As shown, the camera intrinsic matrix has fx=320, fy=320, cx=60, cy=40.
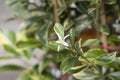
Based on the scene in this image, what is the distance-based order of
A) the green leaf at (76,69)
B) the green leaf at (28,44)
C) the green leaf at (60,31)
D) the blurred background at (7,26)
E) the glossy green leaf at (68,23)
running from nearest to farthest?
the green leaf at (60,31), the green leaf at (76,69), the glossy green leaf at (68,23), the green leaf at (28,44), the blurred background at (7,26)

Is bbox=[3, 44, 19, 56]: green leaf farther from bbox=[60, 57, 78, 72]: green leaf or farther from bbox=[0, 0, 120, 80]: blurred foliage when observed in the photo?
bbox=[60, 57, 78, 72]: green leaf

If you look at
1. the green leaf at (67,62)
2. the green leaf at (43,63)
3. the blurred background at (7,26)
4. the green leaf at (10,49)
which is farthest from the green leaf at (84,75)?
the blurred background at (7,26)

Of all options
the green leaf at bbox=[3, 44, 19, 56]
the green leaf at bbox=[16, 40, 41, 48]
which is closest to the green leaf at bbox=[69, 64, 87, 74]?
the green leaf at bbox=[16, 40, 41, 48]

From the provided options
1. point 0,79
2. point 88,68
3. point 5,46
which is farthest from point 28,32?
point 0,79

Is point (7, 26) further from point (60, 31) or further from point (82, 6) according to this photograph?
point (60, 31)

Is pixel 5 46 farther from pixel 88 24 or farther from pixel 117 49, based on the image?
pixel 117 49

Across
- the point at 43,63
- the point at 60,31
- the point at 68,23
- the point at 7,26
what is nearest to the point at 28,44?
the point at 43,63

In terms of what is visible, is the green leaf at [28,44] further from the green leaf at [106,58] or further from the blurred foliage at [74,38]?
the green leaf at [106,58]

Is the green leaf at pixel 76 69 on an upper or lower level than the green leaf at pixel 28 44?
lower
